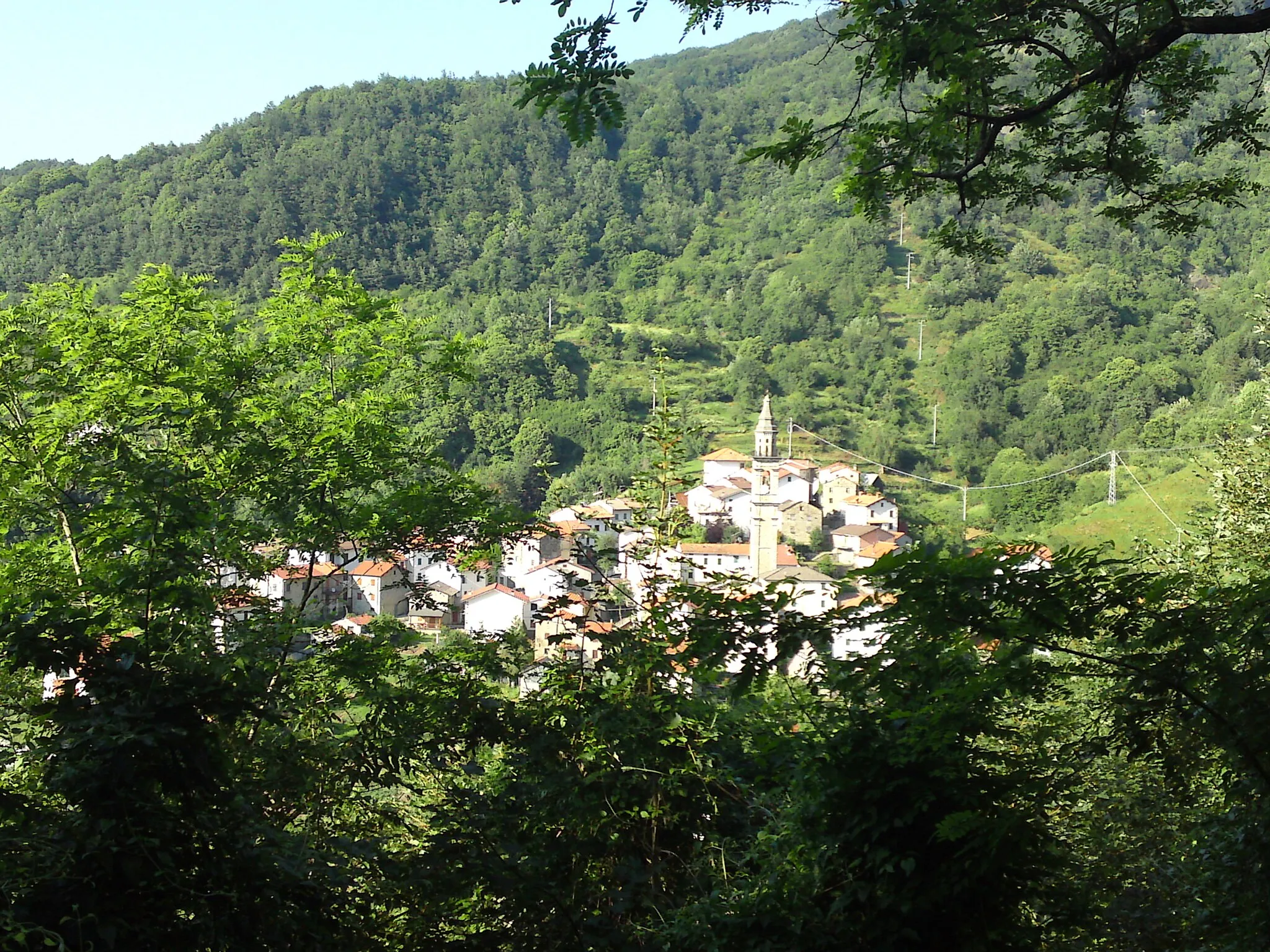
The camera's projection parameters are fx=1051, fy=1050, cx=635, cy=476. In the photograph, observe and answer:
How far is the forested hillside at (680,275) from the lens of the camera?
60.0 meters

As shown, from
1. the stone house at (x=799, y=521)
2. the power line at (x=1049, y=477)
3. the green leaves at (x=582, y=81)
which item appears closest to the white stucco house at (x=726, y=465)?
the stone house at (x=799, y=521)

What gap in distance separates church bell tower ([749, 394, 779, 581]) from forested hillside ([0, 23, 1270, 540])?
8260 mm

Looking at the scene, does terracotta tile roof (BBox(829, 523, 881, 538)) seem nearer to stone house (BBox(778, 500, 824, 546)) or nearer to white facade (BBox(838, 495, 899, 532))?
white facade (BBox(838, 495, 899, 532))

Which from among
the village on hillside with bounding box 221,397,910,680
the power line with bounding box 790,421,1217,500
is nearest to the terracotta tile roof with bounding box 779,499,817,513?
the power line with bounding box 790,421,1217,500

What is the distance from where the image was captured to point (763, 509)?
40469 mm

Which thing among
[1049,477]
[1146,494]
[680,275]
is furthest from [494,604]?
[680,275]

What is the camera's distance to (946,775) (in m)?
2.58

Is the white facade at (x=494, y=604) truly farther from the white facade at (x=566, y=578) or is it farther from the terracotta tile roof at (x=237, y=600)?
the white facade at (x=566, y=578)

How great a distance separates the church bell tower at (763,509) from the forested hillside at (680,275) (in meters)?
8.26

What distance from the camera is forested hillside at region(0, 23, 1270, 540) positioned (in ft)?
197

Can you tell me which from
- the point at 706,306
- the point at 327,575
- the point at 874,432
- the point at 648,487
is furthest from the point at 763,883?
the point at 706,306

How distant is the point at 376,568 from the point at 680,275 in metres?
85.5

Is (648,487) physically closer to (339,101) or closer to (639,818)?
(639,818)

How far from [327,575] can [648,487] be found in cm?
272
